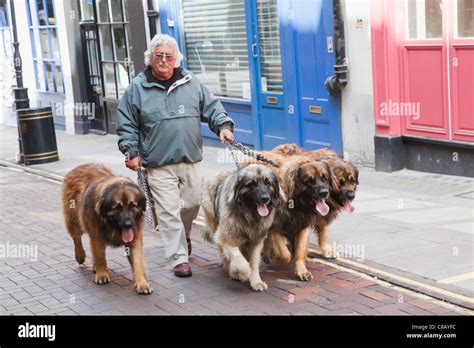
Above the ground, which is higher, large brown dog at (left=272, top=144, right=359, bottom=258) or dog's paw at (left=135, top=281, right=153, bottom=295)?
large brown dog at (left=272, top=144, right=359, bottom=258)

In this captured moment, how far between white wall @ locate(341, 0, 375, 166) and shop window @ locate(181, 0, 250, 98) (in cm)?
290

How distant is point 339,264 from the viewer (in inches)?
292

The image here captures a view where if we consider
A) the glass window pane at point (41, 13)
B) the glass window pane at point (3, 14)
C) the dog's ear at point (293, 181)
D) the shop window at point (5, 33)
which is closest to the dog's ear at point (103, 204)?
the dog's ear at point (293, 181)

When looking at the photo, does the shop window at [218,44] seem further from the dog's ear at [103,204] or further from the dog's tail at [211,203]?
the dog's ear at [103,204]

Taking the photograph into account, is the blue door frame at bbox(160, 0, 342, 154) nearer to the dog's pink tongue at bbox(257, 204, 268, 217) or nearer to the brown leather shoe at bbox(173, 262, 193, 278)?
the brown leather shoe at bbox(173, 262, 193, 278)

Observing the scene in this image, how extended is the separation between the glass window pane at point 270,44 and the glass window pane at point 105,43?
6.13 metres

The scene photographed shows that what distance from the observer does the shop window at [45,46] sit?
20891 mm

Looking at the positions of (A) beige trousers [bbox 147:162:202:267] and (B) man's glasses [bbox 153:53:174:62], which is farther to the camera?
(A) beige trousers [bbox 147:162:202:267]

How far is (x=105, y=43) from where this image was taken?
61.6 feet

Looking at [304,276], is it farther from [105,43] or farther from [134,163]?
[105,43]

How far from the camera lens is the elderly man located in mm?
7227

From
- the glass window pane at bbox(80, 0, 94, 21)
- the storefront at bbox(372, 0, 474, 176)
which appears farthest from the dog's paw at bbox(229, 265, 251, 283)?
the glass window pane at bbox(80, 0, 94, 21)

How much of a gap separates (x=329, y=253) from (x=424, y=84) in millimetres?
4127
